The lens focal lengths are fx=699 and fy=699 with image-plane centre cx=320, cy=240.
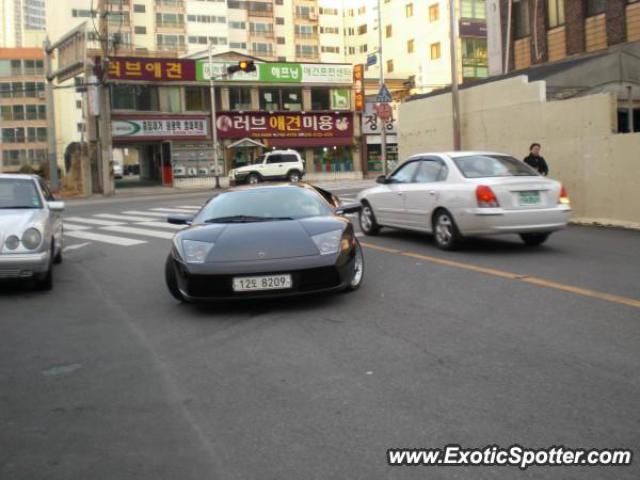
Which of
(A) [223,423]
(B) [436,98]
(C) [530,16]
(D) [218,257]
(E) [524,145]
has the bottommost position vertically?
(A) [223,423]

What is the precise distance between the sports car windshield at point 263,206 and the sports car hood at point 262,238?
27 centimetres

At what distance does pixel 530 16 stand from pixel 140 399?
2293cm

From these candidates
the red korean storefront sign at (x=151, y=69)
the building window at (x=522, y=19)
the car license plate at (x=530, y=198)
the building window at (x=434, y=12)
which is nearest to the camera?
the car license plate at (x=530, y=198)

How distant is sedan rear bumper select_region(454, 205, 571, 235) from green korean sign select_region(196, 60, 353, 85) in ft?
127

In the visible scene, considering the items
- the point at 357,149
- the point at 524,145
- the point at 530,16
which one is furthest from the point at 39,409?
the point at 357,149

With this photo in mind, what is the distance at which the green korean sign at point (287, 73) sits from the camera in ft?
154

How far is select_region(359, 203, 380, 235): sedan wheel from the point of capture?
42.6ft

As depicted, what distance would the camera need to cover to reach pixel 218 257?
6.70 m

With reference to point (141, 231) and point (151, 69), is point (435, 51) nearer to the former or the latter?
point (151, 69)

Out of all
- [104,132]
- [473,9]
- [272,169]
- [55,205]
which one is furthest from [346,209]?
[473,9]

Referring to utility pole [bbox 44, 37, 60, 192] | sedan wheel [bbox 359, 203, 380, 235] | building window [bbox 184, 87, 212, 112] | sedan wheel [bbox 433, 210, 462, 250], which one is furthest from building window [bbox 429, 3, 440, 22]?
sedan wheel [bbox 433, 210, 462, 250]

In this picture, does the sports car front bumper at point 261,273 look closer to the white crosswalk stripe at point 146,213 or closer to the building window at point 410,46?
the white crosswalk stripe at point 146,213

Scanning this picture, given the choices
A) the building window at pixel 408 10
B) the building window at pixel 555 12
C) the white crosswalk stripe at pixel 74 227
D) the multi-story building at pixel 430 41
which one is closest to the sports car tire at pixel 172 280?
the white crosswalk stripe at pixel 74 227

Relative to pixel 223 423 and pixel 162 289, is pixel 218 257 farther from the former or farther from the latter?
pixel 223 423
